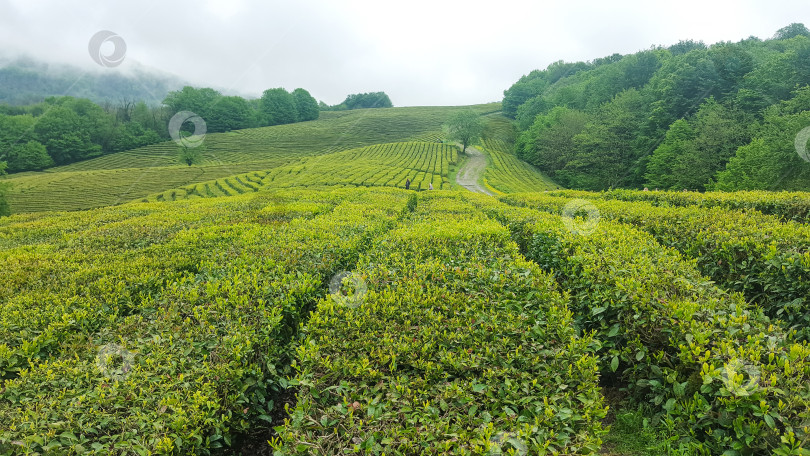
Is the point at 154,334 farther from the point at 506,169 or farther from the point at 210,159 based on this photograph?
Result: the point at 210,159

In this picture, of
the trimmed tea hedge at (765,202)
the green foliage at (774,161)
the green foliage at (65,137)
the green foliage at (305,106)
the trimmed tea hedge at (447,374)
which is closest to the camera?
the trimmed tea hedge at (447,374)

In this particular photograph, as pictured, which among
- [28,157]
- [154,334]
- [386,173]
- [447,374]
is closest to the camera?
[447,374]

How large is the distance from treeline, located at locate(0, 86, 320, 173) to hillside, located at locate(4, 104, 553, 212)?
14.9 feet

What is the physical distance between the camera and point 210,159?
67.9 metres

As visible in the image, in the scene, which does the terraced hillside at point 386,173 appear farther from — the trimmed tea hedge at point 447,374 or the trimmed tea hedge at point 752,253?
the trimmed tea hedge at point 447,374

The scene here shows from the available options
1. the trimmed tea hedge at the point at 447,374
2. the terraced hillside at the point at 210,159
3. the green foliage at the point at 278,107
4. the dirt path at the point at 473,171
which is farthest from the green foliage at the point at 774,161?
the green foliage at the point at 278,107

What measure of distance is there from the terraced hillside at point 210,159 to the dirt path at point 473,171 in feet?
57.4

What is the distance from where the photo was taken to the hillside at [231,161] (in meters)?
43.6

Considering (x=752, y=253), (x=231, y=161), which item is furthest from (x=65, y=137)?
(x=752, y=253)

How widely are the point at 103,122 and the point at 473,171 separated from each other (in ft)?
279

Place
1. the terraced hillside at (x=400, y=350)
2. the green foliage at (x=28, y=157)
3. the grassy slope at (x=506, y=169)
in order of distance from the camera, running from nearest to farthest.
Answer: the terraced hillside at (x=400, y=350)
the grassy slope at (x=506, y=169)
the green foliage at (x=28, y=157)

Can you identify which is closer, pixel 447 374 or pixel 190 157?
pixel 447 374

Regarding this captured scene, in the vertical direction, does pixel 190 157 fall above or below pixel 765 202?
above

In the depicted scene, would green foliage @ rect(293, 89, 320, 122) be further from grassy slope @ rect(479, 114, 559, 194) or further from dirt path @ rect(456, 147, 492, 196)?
dirt path @ rect(456, 147, 492, 196)
